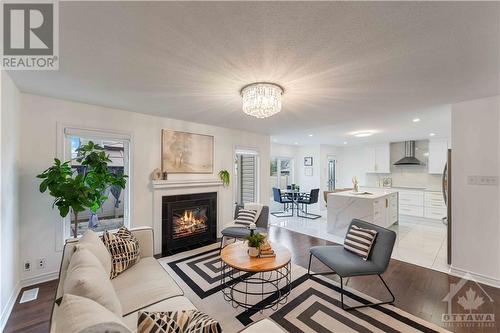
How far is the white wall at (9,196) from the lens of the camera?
2006 millimetres

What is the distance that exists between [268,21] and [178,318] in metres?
1.76

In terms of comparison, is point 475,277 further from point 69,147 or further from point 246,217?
point 69,147

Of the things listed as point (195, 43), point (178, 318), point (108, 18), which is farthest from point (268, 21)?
point (178, 318)

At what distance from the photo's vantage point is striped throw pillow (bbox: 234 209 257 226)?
3758 millimetres

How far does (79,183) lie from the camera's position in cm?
248

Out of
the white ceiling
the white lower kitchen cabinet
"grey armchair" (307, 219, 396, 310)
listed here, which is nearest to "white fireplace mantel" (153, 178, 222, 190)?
the white ceiling

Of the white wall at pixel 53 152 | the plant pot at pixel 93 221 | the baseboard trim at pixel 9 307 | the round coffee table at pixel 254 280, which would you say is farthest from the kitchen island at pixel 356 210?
the baseboard trim at pixel 9 307

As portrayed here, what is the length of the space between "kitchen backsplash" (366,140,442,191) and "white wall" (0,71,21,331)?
872 centimetres

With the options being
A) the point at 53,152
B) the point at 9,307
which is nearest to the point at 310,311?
the point at 9,307

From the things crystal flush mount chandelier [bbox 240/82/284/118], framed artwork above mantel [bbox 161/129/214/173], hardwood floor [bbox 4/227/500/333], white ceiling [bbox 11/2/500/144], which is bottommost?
hardwood floor [bbox 4/227/500/333]

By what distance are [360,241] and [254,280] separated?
4.63 feet

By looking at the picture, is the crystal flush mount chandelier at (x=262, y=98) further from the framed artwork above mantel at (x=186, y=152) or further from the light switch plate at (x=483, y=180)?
the light switch plate at (x=483, y=180)

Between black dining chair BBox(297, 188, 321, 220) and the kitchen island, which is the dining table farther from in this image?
the kitchen island

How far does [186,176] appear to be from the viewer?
13.3 feet
